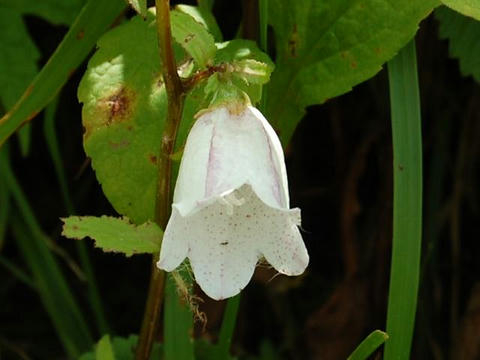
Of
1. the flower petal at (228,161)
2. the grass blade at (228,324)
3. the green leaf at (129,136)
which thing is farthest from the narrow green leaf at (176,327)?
the flower petal at (228,161)

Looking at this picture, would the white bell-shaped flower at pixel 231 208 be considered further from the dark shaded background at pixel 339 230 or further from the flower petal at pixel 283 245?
the dark shaded background at pixel 339 230

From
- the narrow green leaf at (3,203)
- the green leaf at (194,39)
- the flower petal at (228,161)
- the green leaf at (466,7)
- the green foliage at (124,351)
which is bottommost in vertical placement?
the green foliage at (124,351)

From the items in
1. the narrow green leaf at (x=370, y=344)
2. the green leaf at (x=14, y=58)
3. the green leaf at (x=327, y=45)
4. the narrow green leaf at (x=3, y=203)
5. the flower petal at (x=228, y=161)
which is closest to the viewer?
the flower petal at (x=228, y=161)

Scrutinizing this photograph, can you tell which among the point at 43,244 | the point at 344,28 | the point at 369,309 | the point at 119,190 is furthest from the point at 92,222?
the point at 369,309

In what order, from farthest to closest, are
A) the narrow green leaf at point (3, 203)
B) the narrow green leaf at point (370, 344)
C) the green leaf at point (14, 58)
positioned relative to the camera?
the narrow green leaf at point (3, 203) < the green leaf at point (14, 58) < the narrow green leaf at point (370, 344)

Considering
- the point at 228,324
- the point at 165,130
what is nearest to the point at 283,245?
the point at 165,130

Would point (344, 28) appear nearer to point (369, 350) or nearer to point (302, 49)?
point (302, 49)

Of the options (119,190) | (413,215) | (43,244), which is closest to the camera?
(119,190)

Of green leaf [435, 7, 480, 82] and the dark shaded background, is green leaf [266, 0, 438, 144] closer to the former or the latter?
green leaf [435, 7, 480, 82]
